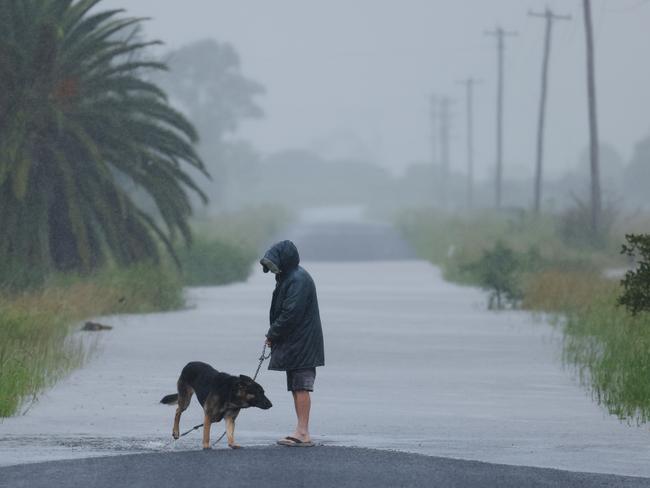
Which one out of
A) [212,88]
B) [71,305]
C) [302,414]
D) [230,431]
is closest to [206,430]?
[230,431]

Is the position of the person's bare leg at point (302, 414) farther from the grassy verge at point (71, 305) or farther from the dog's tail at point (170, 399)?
the grassy verge at point (71, 305)

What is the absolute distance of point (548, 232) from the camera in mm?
58844

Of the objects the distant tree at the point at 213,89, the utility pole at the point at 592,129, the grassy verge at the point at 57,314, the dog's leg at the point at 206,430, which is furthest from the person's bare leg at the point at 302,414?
the distant tree at the point at 213,89

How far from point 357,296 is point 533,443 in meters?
21.9

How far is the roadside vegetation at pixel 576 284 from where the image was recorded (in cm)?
1666

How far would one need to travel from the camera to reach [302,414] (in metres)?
13.0

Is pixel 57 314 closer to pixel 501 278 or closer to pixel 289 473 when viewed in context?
pixel 501 278

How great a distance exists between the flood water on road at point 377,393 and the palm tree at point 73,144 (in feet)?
6.33

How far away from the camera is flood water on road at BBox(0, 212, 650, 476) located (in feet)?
44.1

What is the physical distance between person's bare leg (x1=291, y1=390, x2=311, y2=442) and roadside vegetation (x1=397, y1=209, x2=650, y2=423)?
3.63 meters

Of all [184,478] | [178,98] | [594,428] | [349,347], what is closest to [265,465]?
[184,478]

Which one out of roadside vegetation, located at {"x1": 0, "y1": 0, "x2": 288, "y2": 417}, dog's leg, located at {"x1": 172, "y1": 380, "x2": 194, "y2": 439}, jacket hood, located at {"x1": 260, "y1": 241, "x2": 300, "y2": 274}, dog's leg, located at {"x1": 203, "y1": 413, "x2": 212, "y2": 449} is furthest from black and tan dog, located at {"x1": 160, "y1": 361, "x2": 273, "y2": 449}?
roadside vegetation, located at {"x1": 0, "y1": 0, "x2": 288, "y2": 417}

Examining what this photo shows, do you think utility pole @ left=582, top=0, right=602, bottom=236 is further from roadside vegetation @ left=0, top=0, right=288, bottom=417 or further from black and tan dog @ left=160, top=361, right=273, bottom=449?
black and tan dog @ left=160, top=361, right=273, bottom=449

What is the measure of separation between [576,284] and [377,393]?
14.4m
